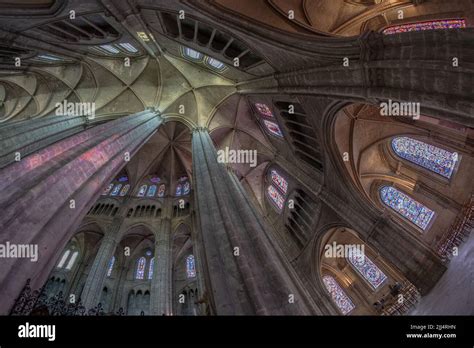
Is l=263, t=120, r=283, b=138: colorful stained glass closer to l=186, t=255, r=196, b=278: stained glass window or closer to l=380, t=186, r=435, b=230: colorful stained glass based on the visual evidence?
l=380, t=186, r=435, b=230: colorful stained glass

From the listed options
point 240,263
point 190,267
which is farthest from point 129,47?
point 190,267

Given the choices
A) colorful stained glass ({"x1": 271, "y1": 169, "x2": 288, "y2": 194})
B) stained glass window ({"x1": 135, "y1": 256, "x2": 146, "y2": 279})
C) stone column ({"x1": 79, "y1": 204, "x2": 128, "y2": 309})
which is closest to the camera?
stone column ({"x1": 79, "y1": 204, "x2": 128, "y2": 309})

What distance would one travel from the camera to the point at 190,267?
806 inches

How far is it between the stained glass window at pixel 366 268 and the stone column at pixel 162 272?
1099 cm

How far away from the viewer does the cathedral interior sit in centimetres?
510

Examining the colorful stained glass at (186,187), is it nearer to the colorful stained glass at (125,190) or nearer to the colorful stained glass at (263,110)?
the colorful stained glass at (125,190)

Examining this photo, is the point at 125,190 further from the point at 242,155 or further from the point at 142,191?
A: the point at 242,155

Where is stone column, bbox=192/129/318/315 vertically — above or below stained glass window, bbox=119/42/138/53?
below

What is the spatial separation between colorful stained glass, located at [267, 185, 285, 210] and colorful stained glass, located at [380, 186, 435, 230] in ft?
18.9

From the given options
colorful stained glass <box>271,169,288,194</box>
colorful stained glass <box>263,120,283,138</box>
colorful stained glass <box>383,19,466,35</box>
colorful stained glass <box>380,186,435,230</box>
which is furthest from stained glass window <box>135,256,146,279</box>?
colorful stained glass <box>383,19,466,35</box>

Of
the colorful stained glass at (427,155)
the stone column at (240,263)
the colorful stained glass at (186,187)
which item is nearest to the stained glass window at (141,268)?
the colorful stained glass at (186,187)

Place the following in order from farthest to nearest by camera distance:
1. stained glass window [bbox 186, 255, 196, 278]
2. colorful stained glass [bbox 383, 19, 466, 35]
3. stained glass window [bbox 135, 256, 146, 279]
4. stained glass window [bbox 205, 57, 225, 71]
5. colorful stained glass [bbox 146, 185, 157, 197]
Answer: colorful stained glass [bbox 146, 185, 157, 197]
stained glass window [bbox 186, 255, 196, 278]
stained glass window [bbox 135, 256, 146, 279]
stained glass window [bbox 205, 57, 225, 71]
colorful stained glass [bbox 383, 19, 466, 35]

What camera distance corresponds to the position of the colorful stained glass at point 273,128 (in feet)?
47.4
